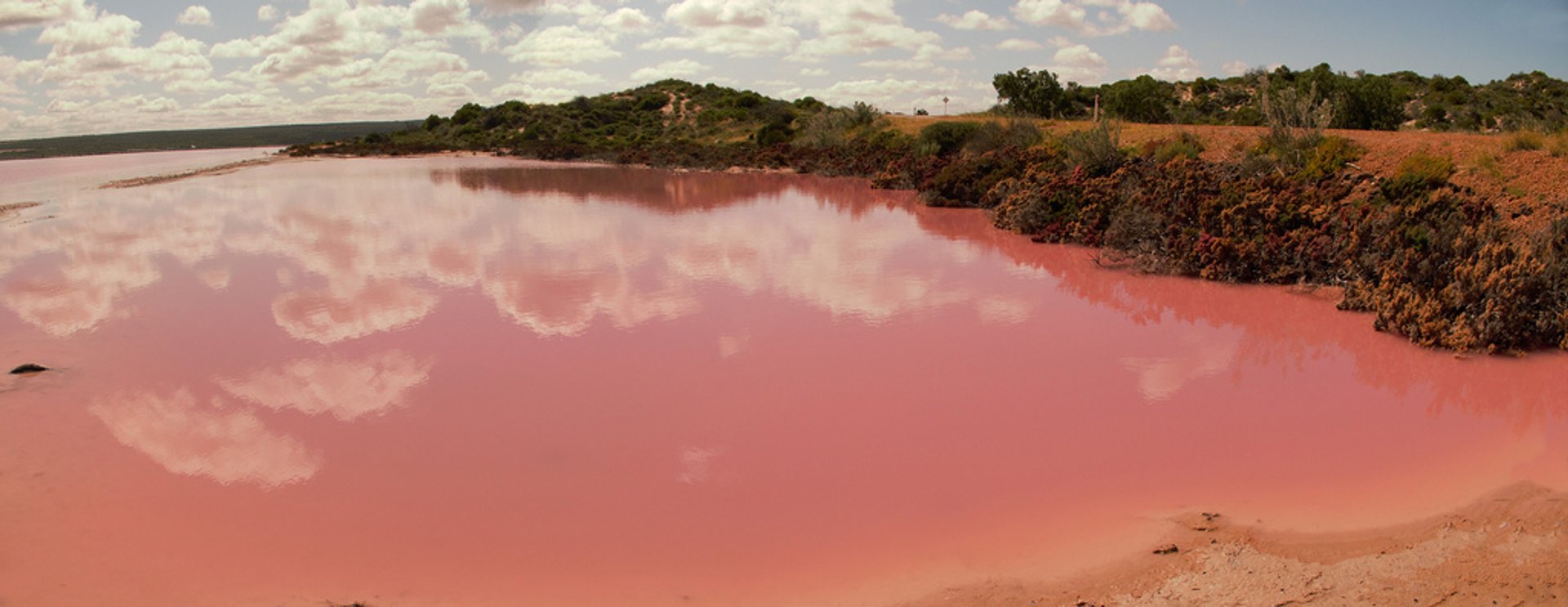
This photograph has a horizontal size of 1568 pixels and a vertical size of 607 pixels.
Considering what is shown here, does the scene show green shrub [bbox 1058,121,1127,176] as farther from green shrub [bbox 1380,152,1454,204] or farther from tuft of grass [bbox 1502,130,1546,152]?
tuft of grass [bbox 1502,130,1546,152]

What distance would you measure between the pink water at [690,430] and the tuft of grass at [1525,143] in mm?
5693

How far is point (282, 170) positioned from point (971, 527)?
127ft

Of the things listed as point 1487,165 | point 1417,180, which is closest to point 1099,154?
point 1487,165

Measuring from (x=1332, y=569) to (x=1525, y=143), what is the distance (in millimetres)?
12228

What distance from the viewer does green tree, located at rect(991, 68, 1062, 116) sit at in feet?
122

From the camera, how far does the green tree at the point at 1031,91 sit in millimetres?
37241

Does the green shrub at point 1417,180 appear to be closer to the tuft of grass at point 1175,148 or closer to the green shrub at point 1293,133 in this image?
the green shrub at point 1293,133

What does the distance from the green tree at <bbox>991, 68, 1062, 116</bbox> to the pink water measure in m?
27.8

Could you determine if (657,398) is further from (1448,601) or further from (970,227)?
(970,227)

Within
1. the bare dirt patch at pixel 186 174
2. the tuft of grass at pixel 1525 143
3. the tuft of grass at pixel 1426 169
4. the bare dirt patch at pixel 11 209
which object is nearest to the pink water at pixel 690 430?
the tuft of grass at pixel 1426 169

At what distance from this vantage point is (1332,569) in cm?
418

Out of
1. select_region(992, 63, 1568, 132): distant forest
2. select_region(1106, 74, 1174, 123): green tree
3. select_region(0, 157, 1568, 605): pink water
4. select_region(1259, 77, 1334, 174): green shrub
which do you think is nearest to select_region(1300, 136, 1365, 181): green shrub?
select_region(1259, 77, 1334, 174): green shrub

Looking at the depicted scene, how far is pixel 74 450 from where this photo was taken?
6.00 meters

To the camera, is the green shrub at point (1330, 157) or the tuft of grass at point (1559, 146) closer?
the tuft of grass at point (1559, 146)
